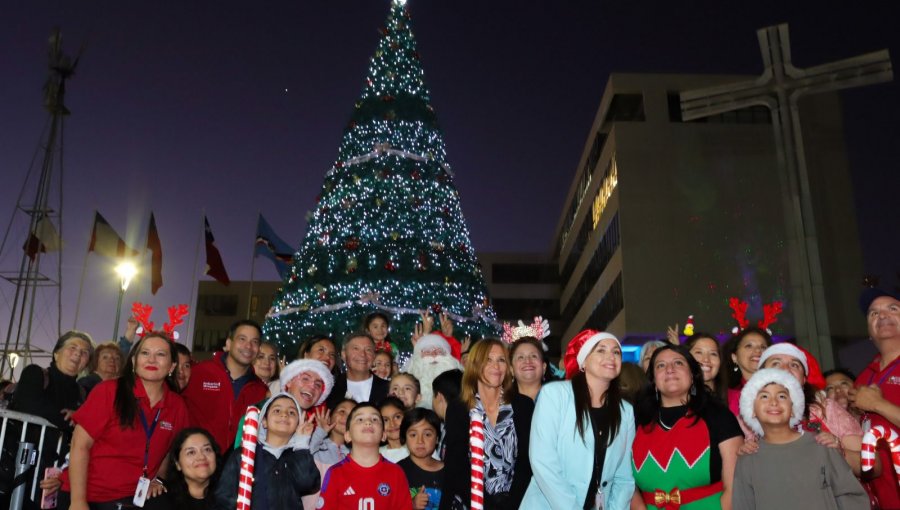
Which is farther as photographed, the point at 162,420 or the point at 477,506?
the point at 162,420

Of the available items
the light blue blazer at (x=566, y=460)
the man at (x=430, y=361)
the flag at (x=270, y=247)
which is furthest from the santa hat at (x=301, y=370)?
the flag at (x=270, y=247)

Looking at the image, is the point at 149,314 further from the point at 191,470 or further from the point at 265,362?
the point at 191,470

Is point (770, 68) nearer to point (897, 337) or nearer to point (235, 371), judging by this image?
point (897, 337)

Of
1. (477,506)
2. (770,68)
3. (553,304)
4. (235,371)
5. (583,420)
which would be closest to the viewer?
(477,506)

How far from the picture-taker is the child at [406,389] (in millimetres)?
6848

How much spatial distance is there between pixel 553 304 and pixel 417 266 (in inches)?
1613

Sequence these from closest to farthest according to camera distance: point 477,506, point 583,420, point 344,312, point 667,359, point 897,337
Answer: point 477,506 < point 583,420 < point 667,359 < point 897,337 < point 344,312

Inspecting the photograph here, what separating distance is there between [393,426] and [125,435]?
87.6 inches

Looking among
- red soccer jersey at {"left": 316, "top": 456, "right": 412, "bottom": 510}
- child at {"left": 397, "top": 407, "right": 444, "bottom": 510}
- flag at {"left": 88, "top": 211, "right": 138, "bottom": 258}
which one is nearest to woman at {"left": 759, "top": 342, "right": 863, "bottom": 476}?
child at {"left": 397, "top": 407, "right": 444, "bottom": 510}

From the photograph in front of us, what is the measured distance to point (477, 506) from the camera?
4.17 meters

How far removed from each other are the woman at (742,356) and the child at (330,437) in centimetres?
325

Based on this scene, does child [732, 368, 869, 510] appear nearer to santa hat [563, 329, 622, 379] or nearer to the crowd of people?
the crowd of people

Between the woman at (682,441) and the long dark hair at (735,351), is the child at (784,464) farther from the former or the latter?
the long dark hair at (735,351)

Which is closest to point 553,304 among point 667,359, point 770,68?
point 770,68
